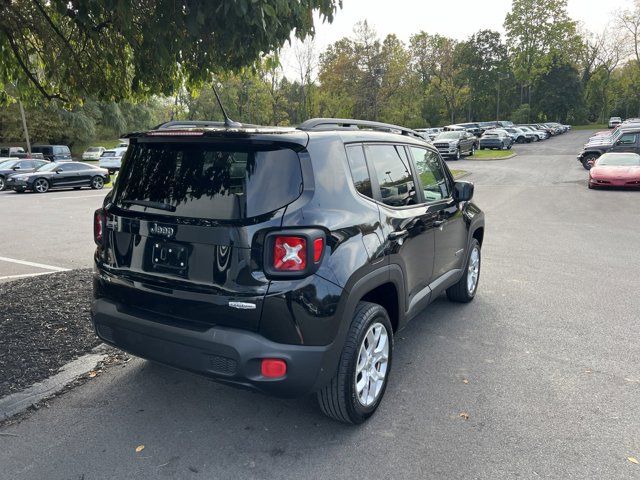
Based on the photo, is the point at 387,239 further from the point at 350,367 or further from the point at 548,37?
the point at 548,37

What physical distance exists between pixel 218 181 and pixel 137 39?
3317 millimetres

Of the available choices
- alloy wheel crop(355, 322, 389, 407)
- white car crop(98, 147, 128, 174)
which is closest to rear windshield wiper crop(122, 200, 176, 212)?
alloy wheel crop(355, 322, 389, 407)

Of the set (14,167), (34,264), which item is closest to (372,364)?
(34,264)

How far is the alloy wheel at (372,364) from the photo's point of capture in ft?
10.5

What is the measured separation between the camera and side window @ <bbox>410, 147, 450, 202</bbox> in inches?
167

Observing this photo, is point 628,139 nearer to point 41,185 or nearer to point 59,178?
point 59,178

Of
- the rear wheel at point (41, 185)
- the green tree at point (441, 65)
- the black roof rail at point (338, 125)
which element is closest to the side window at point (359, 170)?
the black roof rail at point (338, 125)

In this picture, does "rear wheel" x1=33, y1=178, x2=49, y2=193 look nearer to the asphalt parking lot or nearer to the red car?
the asphalt parking lot

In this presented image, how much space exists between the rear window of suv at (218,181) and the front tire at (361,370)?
936mm

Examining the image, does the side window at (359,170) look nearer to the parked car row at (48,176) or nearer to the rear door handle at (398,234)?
the rear door handle at (398,234)

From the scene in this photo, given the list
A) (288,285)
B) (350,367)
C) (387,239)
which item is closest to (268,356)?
(288,285)

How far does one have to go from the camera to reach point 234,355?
268 centimetres

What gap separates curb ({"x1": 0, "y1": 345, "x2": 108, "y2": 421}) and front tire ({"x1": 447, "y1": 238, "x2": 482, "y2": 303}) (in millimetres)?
3526

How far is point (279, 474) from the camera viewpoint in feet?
8.94
